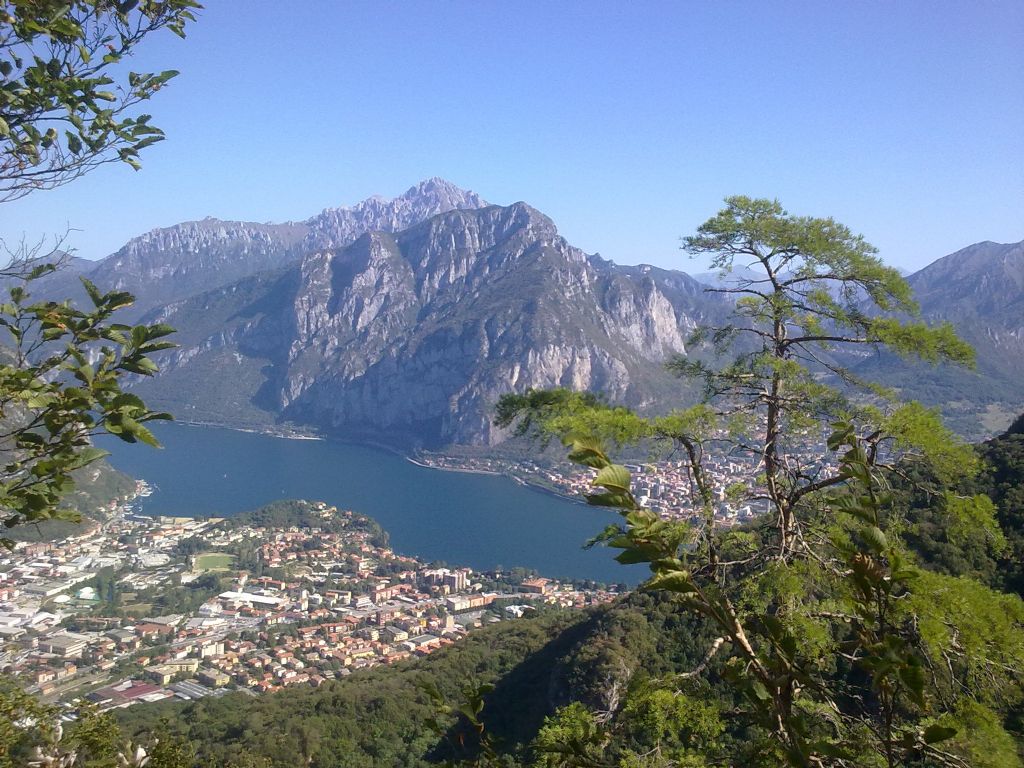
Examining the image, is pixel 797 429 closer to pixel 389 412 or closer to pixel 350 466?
pixel 350 466

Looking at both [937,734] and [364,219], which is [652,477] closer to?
[937,734]

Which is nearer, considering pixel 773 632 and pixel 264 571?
pixel 773 632

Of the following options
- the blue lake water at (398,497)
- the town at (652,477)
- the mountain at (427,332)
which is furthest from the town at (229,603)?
the mountain at (427,332)

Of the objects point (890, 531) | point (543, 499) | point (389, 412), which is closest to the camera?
point (890, 531)

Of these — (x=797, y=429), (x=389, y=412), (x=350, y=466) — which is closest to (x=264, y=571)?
(x=350, y=466)

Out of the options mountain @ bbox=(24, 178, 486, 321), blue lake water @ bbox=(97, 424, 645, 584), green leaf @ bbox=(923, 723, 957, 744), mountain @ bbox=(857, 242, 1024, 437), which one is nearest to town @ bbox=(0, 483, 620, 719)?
blue lake water @ bbox=(97, 424, 645, 584)

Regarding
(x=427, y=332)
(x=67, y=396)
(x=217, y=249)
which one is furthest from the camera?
(x=217, y=249)

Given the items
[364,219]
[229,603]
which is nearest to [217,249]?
[364,219]
